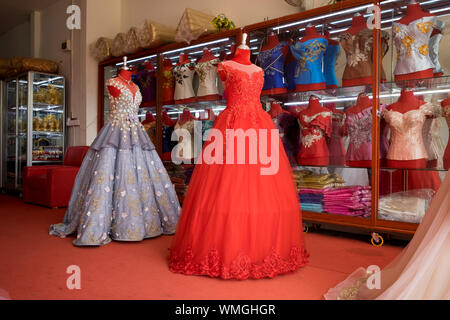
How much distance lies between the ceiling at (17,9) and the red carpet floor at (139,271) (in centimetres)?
470

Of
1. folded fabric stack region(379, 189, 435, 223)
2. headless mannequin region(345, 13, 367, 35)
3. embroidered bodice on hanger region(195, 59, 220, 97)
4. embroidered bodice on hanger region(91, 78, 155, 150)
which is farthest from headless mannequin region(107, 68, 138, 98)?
folded fabric stack region(379, 189, 435, 223)

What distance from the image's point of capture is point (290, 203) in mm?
2314

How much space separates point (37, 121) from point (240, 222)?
5173 millimetres

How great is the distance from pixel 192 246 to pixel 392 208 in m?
1.78

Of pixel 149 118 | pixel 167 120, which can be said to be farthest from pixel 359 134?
pixel 149 118

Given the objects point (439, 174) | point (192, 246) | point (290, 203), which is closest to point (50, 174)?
point (192, 246)

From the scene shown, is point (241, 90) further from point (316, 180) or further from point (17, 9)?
point (17, 9)

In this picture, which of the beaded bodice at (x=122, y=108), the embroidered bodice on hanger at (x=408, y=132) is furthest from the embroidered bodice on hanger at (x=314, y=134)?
the beaded bodice at (x=122, y=108)

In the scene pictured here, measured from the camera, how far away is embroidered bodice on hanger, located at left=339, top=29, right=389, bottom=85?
3.17m

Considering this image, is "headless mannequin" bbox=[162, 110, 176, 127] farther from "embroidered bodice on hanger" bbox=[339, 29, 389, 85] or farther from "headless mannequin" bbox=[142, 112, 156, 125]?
"embroidered bodice on hanger" bbox=[339, 29, 389, 85]

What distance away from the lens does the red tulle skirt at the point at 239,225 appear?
2.15 m

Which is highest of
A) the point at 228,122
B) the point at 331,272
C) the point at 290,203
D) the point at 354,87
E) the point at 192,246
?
the point at 354,87

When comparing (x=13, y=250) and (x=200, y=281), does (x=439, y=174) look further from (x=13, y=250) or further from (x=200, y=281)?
(x=13, y=250)

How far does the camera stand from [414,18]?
298 centimetres
